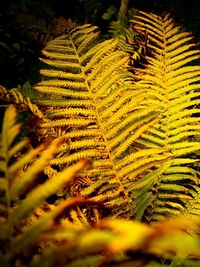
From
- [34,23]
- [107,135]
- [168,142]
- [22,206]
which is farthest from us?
[34,23]

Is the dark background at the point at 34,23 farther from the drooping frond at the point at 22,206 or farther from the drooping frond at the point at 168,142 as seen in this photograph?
the drooping frond at the point at 22,206

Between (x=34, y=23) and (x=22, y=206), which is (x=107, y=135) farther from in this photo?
(x=34, y=23)

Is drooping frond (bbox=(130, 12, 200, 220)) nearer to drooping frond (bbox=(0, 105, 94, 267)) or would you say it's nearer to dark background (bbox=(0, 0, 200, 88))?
drooping frond (bbox=(0, 105, 94, 267))

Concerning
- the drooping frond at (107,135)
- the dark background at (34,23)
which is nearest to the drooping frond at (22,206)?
the drooping frond at (107,135)

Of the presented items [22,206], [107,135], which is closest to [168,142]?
[107,135]

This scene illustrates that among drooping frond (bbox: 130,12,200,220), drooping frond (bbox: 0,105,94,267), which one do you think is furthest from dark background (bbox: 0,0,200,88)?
drooping frond (bbox: 0,105,94,267)

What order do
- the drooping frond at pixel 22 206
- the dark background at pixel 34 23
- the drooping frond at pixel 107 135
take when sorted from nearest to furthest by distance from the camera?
the drooping frond at pixel 22 206, the drooping frond at pixel 107 135, the dark background at pixel 34 23

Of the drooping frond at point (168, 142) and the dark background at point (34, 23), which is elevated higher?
the dark background at point (34, 23)

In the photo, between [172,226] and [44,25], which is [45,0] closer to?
[44,25]

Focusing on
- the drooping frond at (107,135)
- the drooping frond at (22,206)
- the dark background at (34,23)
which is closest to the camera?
the drooping frond at (22,206)
